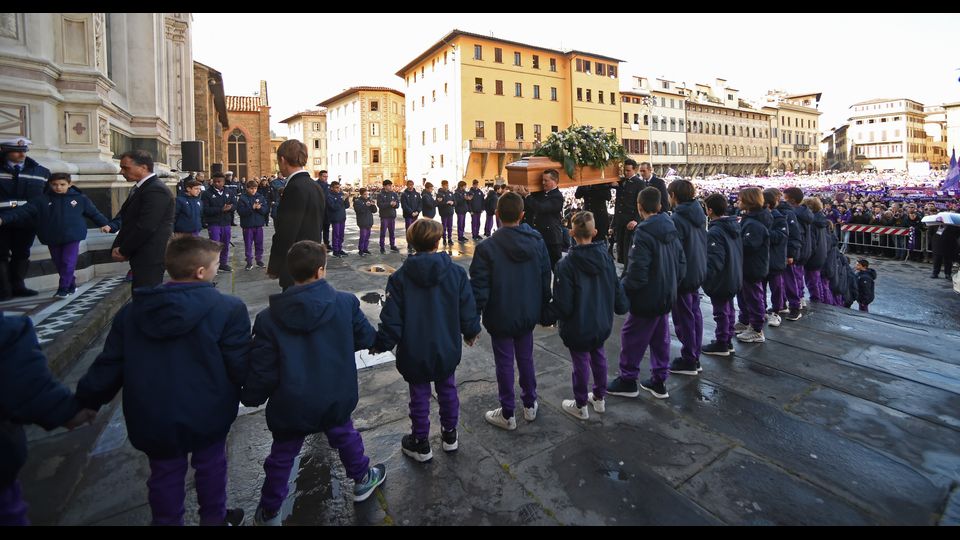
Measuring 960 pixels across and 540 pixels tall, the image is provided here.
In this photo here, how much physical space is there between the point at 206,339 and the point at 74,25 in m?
8.60

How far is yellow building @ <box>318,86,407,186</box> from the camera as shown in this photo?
172ft

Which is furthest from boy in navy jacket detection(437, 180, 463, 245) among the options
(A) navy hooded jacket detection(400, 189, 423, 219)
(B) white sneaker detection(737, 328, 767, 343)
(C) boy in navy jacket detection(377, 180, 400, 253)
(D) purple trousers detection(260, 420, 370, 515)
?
(D) purple trousers detection(260, 420, 370, 515)

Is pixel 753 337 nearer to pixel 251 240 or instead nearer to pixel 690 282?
pixel 690 282

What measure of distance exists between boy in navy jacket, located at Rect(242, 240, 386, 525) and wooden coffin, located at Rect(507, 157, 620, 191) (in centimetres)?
451

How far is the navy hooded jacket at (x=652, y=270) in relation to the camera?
3.70 metres

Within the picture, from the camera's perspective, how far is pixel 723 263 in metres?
4.68

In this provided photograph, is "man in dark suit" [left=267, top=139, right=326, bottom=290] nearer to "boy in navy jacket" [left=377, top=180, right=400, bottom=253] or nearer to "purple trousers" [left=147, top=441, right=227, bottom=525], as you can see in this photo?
"purple trousers" [left=147, top=441, right=227, bottom=525]

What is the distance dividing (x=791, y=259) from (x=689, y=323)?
2651 millimetres

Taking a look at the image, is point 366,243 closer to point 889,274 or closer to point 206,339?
point 206,339

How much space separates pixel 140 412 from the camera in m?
2.02

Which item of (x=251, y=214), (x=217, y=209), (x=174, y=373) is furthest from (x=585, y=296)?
(x=217, y=209)

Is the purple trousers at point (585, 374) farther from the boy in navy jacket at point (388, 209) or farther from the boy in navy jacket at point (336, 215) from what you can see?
the boy in navy jacket at point (388, 209)

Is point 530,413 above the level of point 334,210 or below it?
below

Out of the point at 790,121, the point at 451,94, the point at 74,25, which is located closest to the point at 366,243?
the point at 74,25
